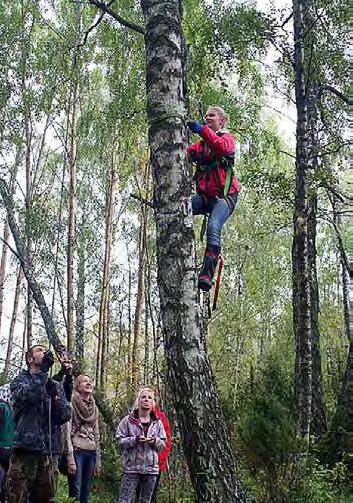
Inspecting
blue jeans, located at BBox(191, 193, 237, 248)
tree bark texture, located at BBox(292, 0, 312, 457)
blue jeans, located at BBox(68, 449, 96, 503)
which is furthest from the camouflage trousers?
tree bark texture, located at BBox(292, 0, 312, 457)

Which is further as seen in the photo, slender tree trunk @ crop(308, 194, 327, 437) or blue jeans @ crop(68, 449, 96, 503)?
slender tree trunk @ crop(308, 194, 327, 437)

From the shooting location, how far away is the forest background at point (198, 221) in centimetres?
611

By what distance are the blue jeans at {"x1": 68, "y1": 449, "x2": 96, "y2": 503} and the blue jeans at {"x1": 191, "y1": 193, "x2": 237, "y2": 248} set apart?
2.78m

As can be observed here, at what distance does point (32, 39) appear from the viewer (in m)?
15.8

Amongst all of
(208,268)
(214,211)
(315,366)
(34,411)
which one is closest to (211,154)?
(214,211)

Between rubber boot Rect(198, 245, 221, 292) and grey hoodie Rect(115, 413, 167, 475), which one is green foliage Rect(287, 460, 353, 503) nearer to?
grey hoodie Rect(115, 413, 167, 475)

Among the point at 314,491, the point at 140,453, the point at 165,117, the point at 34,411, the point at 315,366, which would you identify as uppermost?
the point at 165,117

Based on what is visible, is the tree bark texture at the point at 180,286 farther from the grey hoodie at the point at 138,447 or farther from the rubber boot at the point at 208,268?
the grey hoodie at the point at 138,447

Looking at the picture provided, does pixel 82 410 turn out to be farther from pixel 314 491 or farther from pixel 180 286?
pixel 180 286

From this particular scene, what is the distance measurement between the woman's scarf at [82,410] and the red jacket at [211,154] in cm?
270

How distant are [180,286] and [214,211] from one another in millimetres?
1005

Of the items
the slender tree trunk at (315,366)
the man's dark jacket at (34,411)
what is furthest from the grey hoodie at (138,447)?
the slender tree trunk at (315,366)

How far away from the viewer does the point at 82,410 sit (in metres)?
6.09

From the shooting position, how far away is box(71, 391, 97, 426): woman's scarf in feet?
19.8
